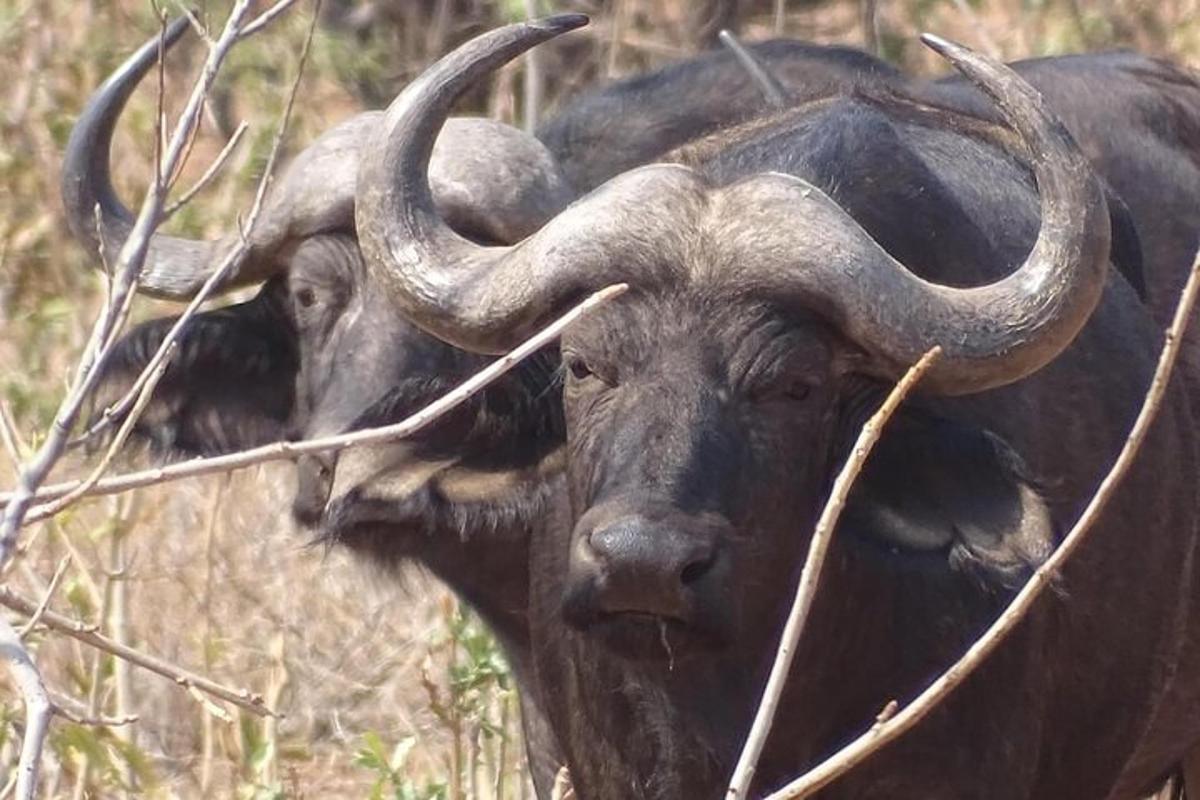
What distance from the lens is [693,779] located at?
431cm

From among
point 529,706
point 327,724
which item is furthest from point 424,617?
point 529,706

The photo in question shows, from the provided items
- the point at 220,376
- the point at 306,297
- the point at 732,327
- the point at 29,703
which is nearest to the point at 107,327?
the point at 29,703

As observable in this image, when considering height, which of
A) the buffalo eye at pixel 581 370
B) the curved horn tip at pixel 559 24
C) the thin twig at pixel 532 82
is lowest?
the buffalo eye at pixel 581 370

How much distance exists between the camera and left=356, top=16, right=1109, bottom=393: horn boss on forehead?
12.8ft

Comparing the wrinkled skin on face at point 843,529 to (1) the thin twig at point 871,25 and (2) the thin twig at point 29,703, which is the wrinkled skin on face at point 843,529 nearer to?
(2) the thin twig at point 29,703

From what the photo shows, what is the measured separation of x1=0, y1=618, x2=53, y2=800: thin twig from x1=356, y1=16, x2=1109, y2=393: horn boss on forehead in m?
1.53

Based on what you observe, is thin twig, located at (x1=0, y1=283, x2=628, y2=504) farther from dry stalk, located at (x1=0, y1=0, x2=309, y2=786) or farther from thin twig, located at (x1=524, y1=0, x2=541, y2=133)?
thin twig, located at (x1=524, y1=0, x2=541, y2=133)

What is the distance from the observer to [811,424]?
13.4 ft

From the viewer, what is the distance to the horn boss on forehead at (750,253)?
3906mm

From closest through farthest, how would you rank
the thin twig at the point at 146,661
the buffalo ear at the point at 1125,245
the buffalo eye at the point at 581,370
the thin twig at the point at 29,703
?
the thin twig at the point at 29,703, the thin twig at the point at 146,661, the buffalo eye at the point at 581,370, the buffalo ear at the point at 1125,245

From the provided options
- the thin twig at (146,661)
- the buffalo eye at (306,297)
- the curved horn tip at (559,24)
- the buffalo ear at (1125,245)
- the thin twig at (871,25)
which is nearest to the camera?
the thin twig at (146,661)

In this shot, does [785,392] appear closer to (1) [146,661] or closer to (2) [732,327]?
(2) [732,327]

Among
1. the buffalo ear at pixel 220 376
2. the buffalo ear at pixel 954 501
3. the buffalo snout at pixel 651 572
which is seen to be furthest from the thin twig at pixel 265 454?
the buffalo ear at pixel 220 376

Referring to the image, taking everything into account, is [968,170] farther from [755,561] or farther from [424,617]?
[424,617]
